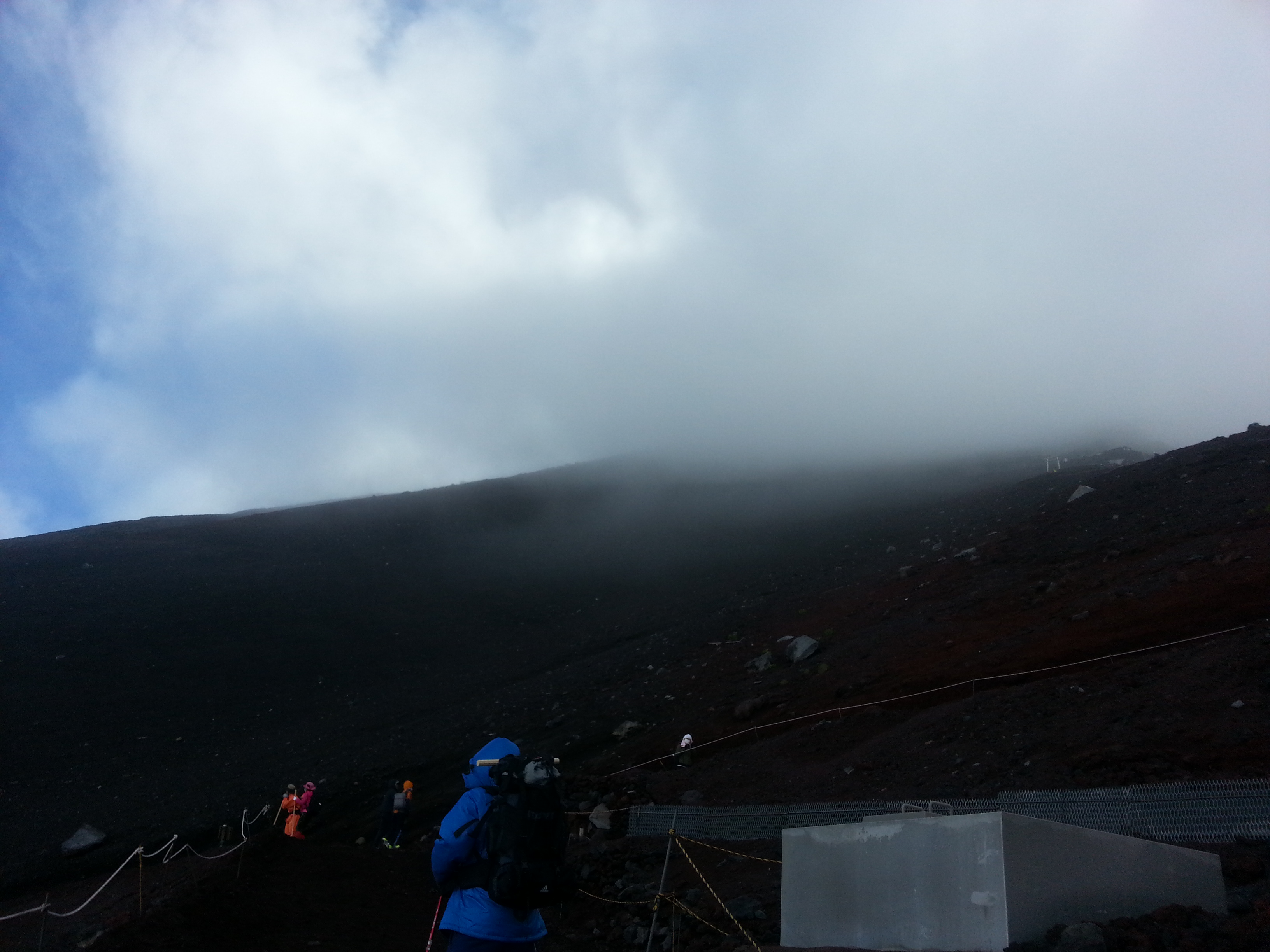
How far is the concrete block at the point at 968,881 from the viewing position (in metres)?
5.27

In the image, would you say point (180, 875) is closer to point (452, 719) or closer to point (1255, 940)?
point (452, 719)

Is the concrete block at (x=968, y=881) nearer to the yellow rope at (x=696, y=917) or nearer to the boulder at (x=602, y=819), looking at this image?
the yellow rope at (x=696, y=917)

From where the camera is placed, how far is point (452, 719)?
76.6ft

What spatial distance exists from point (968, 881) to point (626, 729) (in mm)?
14646

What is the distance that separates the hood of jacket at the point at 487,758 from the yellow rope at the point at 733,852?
13.9 feet

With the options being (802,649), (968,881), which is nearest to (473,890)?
(968,881)

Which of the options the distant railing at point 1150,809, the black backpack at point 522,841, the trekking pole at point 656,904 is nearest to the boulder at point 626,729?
the trekking pole at point 656,904

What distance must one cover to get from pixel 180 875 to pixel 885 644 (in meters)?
13.2

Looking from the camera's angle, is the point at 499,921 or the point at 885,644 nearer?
the point at 499,921

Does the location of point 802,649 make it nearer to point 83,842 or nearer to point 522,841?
point 83,842

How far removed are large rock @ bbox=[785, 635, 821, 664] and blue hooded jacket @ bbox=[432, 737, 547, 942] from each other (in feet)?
52.9

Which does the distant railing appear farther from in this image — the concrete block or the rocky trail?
the concrete block

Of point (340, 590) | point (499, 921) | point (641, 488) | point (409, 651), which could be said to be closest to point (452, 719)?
point (409, 651)

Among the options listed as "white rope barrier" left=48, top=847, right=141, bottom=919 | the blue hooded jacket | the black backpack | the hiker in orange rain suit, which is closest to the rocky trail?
"white rope barrier" left=48, top=847, right=141, bottom=919
